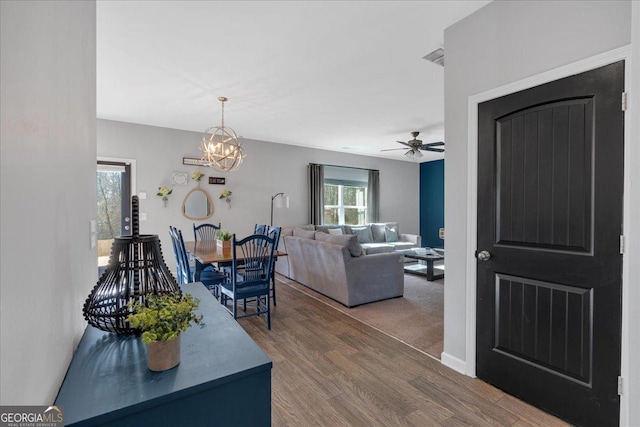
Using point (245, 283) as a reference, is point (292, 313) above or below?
below

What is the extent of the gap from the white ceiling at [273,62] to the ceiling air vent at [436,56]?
0.07 meters

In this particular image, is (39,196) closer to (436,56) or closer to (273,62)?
(273,62)

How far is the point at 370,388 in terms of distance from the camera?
211 centimetres

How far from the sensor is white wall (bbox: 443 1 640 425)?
156 centimetres

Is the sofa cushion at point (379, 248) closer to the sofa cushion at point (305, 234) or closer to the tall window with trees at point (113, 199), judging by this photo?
the sofa cushion at point (305, 234)

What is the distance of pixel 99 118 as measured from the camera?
466 centimetres

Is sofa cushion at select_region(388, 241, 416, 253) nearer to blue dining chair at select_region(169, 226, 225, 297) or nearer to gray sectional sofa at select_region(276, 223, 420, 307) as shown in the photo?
gray sectional sofa at select_region(276, 223, 420, 307)

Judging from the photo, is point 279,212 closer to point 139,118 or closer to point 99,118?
point 139,118

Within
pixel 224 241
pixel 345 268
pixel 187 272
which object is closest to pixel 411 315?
pixel 345 268

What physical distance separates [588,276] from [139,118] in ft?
18.3

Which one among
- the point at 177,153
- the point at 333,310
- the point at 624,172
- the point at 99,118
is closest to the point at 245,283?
the point at 333,310

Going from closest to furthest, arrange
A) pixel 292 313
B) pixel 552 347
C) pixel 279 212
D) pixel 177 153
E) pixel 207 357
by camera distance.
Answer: pixel 207 357
pixel 552 347
pixel 292 313
pixel 177 153
pixel 279 212

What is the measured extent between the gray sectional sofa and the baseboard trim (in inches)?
57.0

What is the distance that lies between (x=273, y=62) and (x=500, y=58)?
6.43 feet
